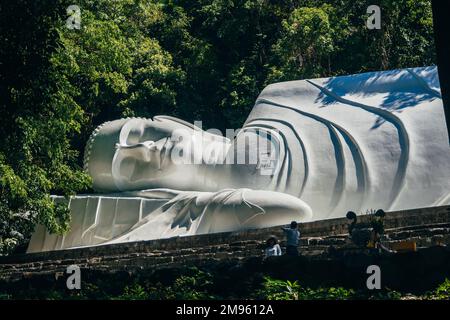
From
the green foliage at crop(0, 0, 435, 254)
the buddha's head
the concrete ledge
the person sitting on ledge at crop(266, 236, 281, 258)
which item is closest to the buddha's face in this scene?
the buddha's head

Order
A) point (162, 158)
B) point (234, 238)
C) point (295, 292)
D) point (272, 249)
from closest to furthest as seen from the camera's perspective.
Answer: point (295, 292) → point (272, 249) → point (234, 238) → point (162, 158)

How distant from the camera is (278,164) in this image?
17125 mm

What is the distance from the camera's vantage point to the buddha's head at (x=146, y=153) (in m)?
18.2

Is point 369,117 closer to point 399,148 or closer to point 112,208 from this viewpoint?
point 399,148

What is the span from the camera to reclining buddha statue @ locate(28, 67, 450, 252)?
16.1 metres

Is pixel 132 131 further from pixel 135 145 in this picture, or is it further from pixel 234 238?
pixel 234 238

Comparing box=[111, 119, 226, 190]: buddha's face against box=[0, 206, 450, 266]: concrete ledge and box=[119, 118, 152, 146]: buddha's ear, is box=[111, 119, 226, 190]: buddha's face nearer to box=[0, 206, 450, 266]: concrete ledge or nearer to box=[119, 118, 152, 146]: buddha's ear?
box=[119, 118, 152, 146]: buddha's ear

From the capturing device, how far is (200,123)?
80.2ft

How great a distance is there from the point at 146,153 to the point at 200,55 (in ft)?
25.4

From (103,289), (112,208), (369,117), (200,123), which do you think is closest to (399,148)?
(369,117)

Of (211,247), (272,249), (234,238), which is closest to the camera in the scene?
(272,249)

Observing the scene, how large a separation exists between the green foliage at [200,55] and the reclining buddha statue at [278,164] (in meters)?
0.93

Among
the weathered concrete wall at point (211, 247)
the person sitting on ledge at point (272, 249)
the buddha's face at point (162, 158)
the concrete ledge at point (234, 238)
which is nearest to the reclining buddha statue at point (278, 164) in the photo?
the buddha's face at point (162, 158)

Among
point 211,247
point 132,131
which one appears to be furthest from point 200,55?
point 211,247
